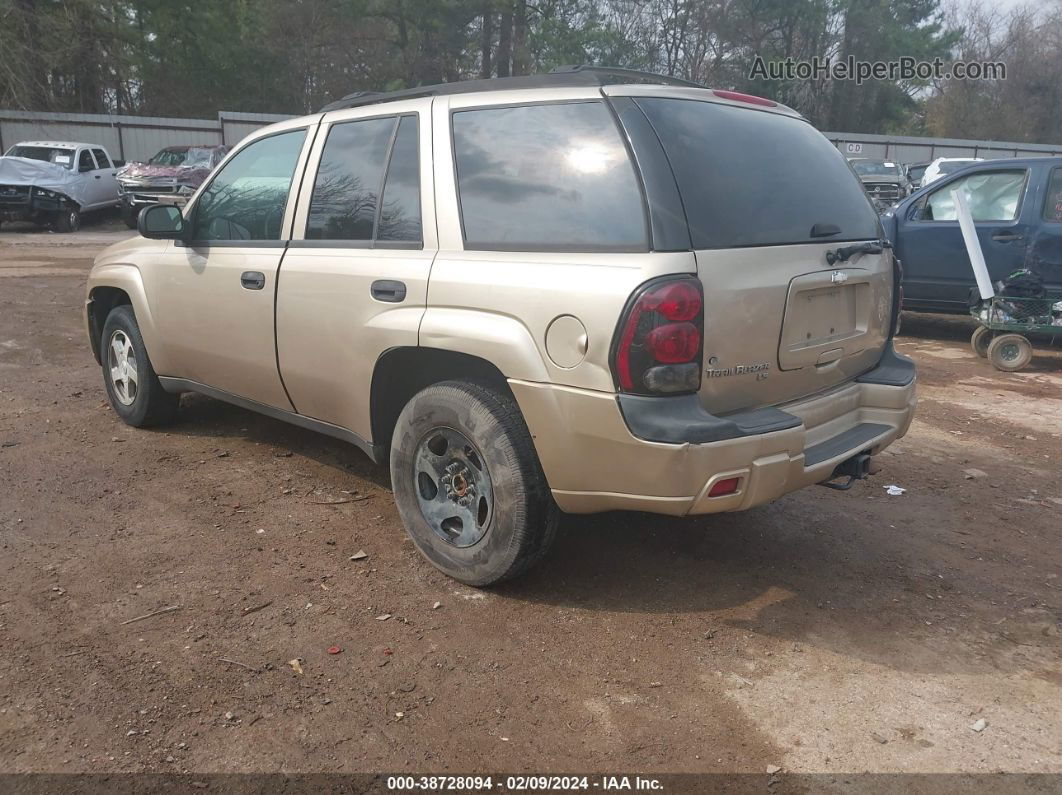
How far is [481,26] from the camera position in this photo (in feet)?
117

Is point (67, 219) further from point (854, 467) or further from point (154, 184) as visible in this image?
point (854, 467)

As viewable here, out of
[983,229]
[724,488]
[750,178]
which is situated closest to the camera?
[724,488]

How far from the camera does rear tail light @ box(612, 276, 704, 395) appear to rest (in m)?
2.92

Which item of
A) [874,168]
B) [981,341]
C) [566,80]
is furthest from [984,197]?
[874,168]

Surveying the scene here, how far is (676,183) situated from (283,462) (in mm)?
3016

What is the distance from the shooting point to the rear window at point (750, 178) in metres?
3.15

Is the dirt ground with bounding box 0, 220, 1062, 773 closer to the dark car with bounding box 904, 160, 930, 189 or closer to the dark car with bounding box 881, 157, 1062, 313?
the dark car with bounding box 881, 157, 1062, 313

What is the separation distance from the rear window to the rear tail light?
237 mm

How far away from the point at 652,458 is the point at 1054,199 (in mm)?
7638

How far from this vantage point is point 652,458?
2.96 metres

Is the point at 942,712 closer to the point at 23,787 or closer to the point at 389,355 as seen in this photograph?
the point at 389,355

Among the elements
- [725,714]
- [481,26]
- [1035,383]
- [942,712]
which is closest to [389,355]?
[725,714]

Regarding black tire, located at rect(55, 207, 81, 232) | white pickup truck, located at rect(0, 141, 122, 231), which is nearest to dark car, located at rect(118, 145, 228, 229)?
white pickup truck, located at rect(0, 141, 122, 231)

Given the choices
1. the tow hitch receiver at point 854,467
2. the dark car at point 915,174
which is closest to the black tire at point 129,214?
the dark car at point 915,174
